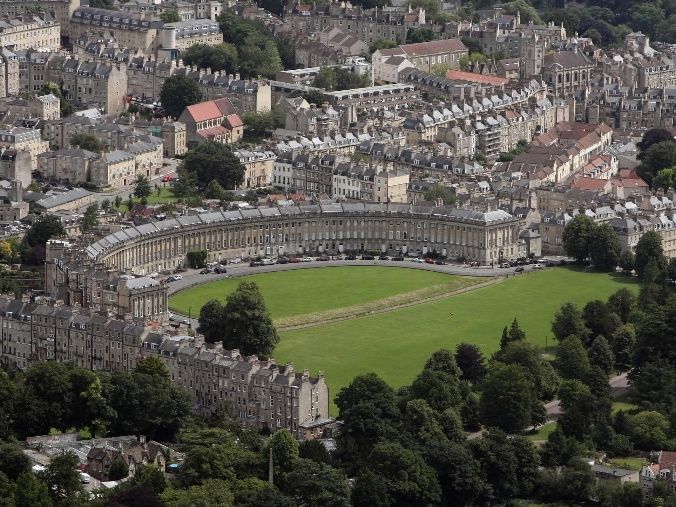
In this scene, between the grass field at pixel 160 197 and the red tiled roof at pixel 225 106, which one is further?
the red tiled roof at pixel 225 106

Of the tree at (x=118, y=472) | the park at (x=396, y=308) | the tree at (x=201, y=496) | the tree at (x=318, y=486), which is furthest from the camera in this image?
the park at (x=396, y=308)

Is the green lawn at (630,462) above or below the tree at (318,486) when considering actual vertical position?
below

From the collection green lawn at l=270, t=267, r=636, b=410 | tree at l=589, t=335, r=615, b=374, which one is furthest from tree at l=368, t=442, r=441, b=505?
tree at l=589, t=335, r=615, b=374

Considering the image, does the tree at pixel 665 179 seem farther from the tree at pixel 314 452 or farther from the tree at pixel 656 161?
the tree at pixel 314 452

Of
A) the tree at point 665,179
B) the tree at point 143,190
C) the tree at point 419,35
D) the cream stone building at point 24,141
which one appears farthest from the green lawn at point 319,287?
the tree at point 419,35

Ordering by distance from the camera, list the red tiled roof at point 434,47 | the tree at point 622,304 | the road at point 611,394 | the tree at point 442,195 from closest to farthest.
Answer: the road at point 611,394 < the tree at point 622,304 < the tree at point 442,195 < the red tiled roof at point 434,47

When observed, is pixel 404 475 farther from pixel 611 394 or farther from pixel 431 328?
pixel 431 328
